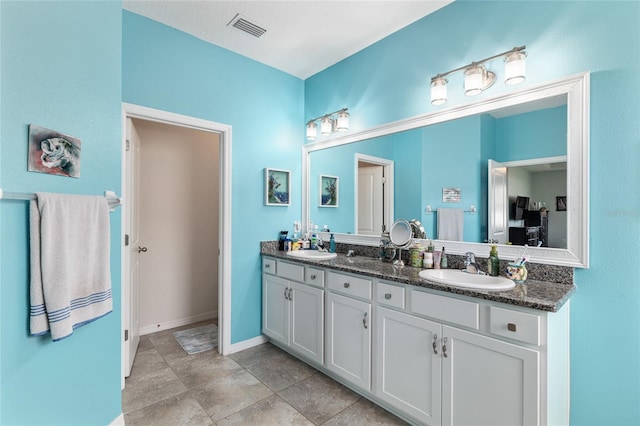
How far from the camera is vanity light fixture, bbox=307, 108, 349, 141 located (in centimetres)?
277

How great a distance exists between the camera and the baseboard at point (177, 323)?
3242 millimetres

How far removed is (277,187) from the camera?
10.1ft

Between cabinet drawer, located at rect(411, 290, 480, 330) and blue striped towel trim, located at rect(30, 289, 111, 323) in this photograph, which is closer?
blue striped towel trim, located at rect(30, 289, 111, 323)

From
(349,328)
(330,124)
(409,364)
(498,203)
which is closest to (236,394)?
(349,328)

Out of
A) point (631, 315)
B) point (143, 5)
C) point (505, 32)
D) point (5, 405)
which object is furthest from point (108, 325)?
point (505, 32)

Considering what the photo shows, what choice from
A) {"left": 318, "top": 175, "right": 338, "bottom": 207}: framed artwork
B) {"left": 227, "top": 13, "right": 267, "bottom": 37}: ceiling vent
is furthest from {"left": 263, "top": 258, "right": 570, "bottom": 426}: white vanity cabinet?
{"left": 227, "top": 13, "right": 267, "bottom": 37}: ceiling vent

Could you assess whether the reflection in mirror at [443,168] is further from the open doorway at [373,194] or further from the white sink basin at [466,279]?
the white sink basin at [466,279]

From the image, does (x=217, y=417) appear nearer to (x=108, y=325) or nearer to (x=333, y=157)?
(x=108, y=325)

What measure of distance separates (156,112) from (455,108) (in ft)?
7.44

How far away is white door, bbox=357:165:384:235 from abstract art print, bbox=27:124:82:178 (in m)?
2.06

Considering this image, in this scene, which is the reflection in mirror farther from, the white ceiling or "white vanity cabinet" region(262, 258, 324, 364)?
the white ceiling

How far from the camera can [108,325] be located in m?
1.63

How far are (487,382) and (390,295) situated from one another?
628 mm

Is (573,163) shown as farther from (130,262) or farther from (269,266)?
(130,262)
